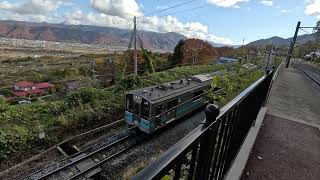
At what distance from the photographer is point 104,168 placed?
10.1 meters

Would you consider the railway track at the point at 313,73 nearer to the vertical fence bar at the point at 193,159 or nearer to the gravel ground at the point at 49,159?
the gravel ground at the point at 49,159

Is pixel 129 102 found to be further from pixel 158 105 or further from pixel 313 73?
pixel 313 73

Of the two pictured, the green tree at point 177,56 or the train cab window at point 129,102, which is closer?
the train cab window at point 129,102

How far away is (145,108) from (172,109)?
72.2 inches

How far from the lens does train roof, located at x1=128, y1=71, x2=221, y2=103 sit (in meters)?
12.7

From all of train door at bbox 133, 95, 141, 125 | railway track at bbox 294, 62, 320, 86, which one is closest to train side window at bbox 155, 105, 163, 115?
train door at bbox 133, 95, 141, 125

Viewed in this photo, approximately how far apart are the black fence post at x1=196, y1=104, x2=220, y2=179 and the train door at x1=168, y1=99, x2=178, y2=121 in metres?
11.7

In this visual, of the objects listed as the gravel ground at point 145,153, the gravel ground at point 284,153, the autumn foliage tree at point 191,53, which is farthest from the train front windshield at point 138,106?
the autumn foliage tree at point 191,53

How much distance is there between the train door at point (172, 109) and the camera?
1342cm

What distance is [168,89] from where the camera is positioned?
1416 centimetres

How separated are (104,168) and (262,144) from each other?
7.08 metres

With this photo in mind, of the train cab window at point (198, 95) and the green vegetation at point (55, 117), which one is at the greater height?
the train cab window at point (198, 95)

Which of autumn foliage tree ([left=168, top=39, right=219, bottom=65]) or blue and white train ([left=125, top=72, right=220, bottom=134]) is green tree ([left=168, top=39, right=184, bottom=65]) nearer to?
autumn foliage tree ([left=168, top=39, right=219, bottom=65])

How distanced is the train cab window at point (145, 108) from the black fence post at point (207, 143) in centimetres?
1062
